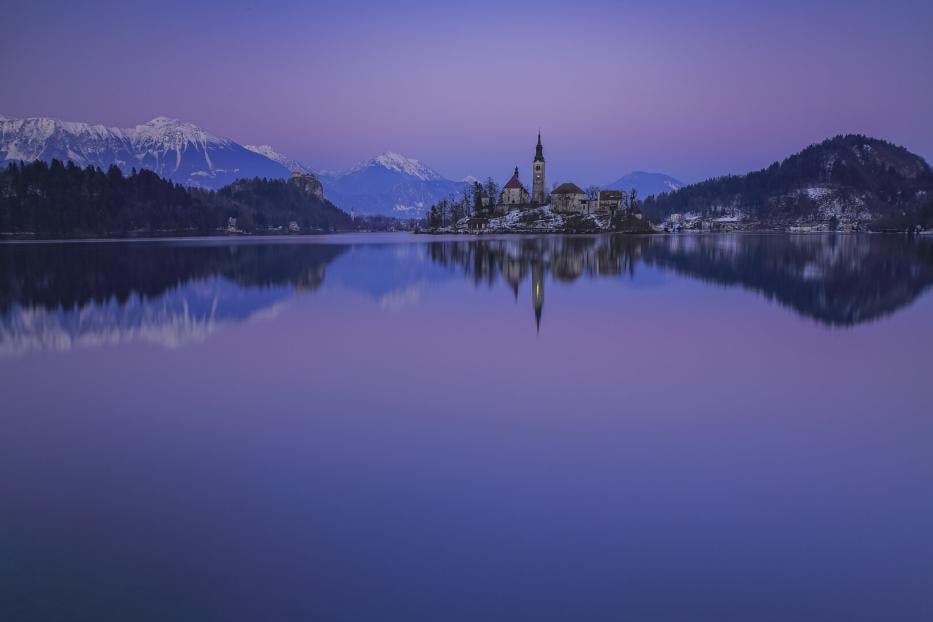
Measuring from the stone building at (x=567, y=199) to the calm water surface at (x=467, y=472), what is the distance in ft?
479

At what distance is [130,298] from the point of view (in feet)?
107

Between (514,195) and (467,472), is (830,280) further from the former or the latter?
(514,195)

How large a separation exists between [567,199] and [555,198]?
352 centimetres

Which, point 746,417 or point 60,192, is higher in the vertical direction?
point 60,192

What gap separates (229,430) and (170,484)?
2.83 metres

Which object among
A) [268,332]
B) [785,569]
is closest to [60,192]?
[268,332]

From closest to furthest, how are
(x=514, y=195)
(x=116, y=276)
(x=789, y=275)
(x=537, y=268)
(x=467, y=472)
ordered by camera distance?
(x=467, y=472)
(x=116, y=276)
(x=789, y=275)
(x=537, y=268)
(x=514, y=195)

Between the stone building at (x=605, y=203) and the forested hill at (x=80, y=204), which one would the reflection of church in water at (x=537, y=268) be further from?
the forested hill at (x=80, y=204)

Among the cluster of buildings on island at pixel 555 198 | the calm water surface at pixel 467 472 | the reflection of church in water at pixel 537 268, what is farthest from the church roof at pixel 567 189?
the calm water surface at pixel 467 472

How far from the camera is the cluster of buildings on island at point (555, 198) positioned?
169000mm

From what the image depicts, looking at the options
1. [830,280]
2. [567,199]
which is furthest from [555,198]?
[830,280]

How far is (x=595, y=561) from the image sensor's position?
7.15 m

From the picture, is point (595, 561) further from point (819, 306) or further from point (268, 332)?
point (819, 306)

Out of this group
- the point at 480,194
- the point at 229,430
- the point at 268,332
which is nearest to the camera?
the point at 229,430
